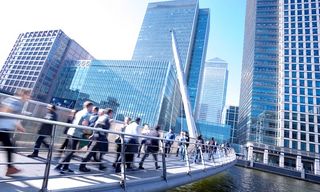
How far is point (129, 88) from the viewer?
276 ft

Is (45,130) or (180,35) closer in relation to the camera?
(45,130)

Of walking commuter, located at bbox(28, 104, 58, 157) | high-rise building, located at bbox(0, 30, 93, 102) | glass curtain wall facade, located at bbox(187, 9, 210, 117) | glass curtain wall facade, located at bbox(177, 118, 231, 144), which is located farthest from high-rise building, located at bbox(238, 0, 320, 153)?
high-rise building, located at bbox(0, 30, 93, 102)

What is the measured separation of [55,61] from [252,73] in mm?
104106

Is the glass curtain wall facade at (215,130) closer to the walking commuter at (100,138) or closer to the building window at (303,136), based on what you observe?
the building window at (303,136)

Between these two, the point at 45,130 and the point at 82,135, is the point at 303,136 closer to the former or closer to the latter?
the point at 82,135

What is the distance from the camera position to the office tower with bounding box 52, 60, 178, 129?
257 ft

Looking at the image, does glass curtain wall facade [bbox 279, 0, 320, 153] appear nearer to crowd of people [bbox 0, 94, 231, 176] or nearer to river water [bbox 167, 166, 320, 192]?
river water [bbox 167, 166, 320, 192]

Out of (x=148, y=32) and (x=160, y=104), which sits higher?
(x=148, y=32)

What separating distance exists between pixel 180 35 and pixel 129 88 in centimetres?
7069

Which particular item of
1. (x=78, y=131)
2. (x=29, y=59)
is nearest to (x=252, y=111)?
(x=78, y=131)

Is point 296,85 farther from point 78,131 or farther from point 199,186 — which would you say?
point 78,131

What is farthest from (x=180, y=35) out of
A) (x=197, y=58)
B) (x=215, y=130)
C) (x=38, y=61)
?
(x=38, y=61)

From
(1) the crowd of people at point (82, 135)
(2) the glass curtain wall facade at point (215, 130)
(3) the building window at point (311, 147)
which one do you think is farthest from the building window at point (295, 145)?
(1) the crowd of people at point (82, 135)

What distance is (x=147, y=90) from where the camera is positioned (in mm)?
80500
